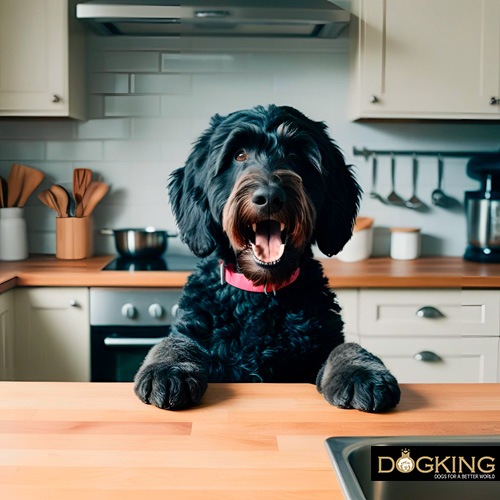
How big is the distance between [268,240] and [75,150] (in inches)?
73.6

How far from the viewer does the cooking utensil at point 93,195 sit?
2682 mm

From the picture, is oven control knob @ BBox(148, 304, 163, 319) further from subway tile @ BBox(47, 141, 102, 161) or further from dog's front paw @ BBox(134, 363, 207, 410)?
dog's front paw @ BBox(134, 363, 207, 410)

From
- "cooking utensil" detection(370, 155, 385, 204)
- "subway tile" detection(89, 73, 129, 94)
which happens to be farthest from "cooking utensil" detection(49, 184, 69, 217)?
"cooking utensil" detection(370, 155, 385, 204)

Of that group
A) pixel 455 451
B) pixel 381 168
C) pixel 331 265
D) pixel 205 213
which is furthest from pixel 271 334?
pixel 381 168

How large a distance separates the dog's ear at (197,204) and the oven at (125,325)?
97 centimetres

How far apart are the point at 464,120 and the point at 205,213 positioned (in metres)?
1.87

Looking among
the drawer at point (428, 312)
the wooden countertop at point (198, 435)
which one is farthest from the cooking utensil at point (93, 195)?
the wooden countertop at point (198, 435)

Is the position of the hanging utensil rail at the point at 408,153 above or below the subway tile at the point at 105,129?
below

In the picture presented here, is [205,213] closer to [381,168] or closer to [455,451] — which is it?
[455,451]

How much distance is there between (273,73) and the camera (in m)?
2.74

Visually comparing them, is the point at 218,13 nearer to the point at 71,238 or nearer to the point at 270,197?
the point at 71,238

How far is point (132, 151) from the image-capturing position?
2775 millimetres

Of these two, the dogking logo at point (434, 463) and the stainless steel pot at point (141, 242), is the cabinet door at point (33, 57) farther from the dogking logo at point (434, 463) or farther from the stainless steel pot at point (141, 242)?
the dogking logo at point (434, 463)

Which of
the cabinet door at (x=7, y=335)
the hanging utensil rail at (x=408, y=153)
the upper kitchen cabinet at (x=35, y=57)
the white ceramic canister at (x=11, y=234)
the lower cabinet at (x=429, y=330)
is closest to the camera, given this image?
the cabinet door at (x=7, y=335)
